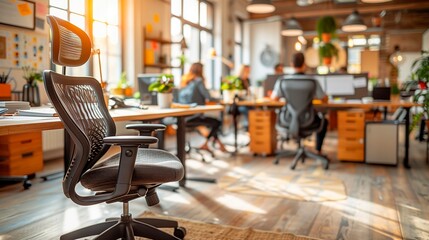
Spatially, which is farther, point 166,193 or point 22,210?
point 166,193

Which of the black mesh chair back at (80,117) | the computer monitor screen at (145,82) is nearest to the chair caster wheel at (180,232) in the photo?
the black mesh chair back at (80,117)

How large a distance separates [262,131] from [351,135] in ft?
3.70

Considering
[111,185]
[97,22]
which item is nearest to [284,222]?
[111,185]

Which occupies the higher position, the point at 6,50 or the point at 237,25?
the point at 237,25

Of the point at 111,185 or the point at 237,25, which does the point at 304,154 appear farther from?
the point at 237,25

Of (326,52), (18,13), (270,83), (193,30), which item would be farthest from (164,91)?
(193,30)

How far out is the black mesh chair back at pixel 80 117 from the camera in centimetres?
164

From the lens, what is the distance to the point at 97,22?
18.8ft

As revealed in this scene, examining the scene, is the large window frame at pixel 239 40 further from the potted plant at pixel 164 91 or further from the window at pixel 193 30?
the potted plant at pixel 164 91

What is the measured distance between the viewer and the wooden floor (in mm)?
2451

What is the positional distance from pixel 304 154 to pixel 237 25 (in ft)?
24.1

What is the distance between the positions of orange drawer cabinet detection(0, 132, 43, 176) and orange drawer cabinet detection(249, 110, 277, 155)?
2.62m

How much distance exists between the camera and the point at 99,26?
5777 mm

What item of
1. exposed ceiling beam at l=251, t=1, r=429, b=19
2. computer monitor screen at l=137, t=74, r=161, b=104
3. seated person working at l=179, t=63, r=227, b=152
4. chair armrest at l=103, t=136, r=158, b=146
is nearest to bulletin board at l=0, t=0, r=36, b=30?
computer monitor screen at l=137, t=74, r=161, b=104
